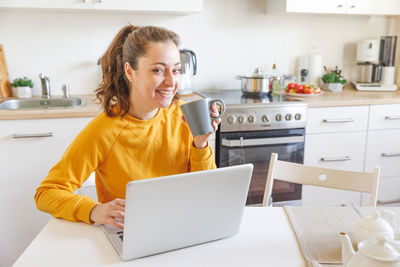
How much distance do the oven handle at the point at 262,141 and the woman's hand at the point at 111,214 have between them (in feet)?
4.68

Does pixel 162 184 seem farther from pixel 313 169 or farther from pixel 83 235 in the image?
pixel 313 169

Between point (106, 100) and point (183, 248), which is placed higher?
point (106, 100)

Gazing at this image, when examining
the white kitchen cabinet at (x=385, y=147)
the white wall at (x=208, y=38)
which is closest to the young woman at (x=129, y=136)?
the white wall at (x=208, y=38)

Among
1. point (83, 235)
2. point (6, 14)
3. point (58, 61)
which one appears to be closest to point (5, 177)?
point (58, 61)

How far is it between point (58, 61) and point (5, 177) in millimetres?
890

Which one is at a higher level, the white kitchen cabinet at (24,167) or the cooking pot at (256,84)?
the cooking pot at (256,84)

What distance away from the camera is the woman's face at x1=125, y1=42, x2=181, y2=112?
3.89 feet

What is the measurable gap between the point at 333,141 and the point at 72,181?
1.89m

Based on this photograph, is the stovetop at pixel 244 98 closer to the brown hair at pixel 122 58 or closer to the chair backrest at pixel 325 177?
the chair backrest at pixel 325 177

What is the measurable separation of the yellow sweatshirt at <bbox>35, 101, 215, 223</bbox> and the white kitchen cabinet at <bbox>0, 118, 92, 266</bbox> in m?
0.99

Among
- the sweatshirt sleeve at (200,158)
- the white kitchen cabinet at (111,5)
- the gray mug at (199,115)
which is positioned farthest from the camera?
the white kitchen cabinet at (111,5)

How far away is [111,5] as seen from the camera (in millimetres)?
2389

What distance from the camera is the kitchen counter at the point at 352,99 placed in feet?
8.30

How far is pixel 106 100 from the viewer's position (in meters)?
1.31
